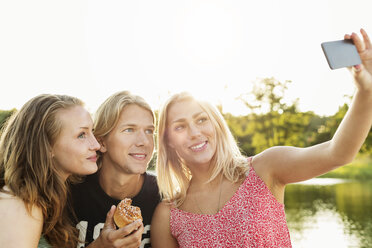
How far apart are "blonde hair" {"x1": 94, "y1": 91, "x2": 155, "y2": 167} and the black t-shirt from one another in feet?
1.72

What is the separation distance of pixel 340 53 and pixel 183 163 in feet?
7.93

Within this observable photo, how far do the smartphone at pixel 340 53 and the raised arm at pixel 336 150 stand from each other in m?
0.05

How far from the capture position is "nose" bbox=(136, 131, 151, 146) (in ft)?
14.7

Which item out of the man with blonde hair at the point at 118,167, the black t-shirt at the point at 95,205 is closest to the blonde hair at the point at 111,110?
the man with blonde hair at the point at 118,167

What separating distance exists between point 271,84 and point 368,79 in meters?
52.1

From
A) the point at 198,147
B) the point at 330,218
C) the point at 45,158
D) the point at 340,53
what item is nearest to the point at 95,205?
the point at 45,158

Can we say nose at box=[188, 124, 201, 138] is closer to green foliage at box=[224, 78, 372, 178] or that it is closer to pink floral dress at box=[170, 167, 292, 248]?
pink floral dress at box=[170, 167, 292, 248]

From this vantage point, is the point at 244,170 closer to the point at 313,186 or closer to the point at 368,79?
the point at 368,79

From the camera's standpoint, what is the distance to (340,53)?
2662 millimetres

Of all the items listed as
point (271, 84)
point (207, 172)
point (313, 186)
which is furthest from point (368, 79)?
point (271, 84)

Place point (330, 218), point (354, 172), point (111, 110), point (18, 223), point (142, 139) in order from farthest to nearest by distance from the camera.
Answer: point (354, 172)
point (330, 218)
point (111, 110)
point (142, 139)
point (18, 223)

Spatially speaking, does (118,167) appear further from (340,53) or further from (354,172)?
(354,172)

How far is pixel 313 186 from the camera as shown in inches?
1570

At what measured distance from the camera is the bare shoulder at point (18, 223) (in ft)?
10.5
